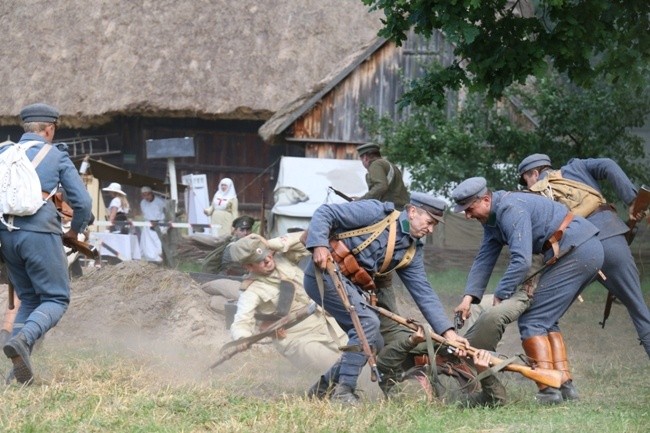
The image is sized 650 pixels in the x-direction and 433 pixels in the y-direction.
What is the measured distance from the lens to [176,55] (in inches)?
1025

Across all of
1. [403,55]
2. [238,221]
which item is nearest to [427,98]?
[238,221]

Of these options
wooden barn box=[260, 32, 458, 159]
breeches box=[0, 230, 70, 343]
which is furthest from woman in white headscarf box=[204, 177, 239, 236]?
breeches box=[0, 230, 70, 343]

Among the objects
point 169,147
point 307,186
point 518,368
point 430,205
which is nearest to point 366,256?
point 430,205

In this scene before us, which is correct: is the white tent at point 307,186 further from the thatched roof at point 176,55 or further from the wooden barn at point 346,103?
the thatched roof at point 176,55

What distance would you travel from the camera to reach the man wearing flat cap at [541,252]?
25.1 feet

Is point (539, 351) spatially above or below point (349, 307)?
below

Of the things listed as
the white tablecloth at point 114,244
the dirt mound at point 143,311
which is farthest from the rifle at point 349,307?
the white tablecloth at point 114,244

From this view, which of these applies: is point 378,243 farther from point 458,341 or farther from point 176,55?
point 176,55

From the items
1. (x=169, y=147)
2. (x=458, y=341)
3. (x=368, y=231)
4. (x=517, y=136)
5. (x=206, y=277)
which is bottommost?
(x=206, y=277)

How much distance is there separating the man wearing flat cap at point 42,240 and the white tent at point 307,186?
11.2 meters

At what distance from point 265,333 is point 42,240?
6.40ft

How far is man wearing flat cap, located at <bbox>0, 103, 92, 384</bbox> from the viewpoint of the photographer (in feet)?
25.3

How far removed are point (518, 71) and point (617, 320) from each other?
370 centimetres

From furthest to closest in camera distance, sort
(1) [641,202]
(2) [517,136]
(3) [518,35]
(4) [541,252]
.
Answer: (2) [517,136] < (3) [518,35] < (1) [641,202] < (4) [541,252]
